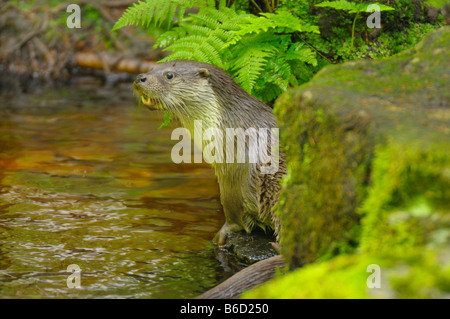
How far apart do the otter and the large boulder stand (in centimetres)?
145

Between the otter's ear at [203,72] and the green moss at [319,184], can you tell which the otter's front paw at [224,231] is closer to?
the otter's ear at [203,72]

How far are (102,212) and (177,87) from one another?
135 cm

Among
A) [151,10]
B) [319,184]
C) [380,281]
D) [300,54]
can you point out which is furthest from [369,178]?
[151,10]

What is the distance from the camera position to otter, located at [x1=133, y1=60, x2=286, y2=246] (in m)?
4.57

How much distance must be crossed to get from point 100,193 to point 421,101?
12.3 ft

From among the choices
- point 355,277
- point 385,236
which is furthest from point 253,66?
point 355,277

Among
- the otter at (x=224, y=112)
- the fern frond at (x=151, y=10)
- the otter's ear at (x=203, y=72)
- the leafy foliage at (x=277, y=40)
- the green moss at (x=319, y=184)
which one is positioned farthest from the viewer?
the fern frond at (x=151, y=10)

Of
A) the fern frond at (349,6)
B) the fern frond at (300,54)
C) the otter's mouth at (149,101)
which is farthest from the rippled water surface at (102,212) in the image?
the fern frond at (349,6)

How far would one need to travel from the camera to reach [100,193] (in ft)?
19.2

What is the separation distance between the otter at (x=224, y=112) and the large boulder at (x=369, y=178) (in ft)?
4.75

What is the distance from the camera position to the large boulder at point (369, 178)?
2.14 meters

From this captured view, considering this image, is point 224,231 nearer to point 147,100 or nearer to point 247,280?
point 147,100

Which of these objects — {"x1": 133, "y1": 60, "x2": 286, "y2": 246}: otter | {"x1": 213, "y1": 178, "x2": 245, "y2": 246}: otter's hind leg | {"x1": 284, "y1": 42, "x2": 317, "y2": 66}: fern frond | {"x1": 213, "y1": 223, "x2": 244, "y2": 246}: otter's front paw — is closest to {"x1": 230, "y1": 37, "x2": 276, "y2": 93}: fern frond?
{"x1": 284, "y1": 42, "x2": 317, "y2": 66}: fern frond
